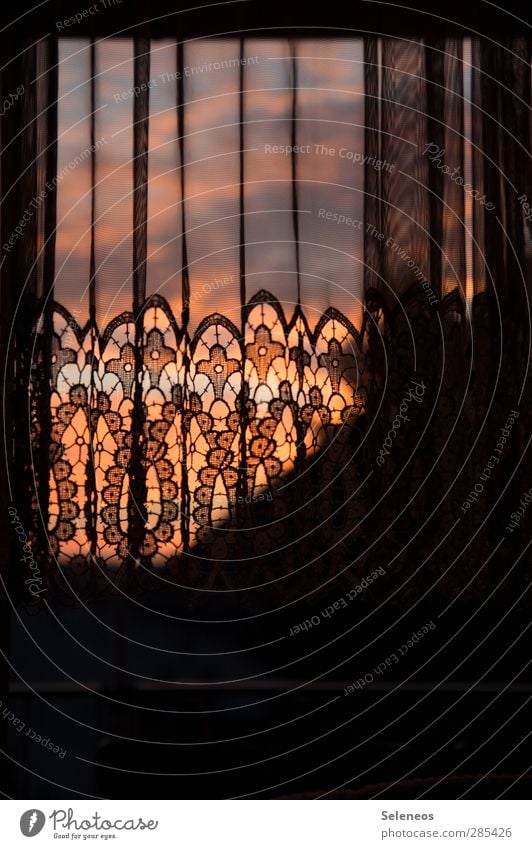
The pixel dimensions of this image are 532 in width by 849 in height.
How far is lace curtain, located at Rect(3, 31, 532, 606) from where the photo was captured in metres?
1.37

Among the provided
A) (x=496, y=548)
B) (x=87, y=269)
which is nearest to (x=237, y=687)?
(x=496, y=548)

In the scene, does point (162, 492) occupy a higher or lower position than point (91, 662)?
higher

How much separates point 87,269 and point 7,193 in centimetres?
17

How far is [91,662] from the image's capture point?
1456 mm

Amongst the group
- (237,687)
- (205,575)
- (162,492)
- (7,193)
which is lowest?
(237,687)

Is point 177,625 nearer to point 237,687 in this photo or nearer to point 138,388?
point 237,687

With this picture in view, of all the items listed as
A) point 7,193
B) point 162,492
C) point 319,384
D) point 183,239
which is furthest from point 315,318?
point 7,193

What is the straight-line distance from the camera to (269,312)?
55.4 inches

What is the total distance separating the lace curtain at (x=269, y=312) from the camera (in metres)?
1.37

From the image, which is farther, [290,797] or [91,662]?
[91,662]
